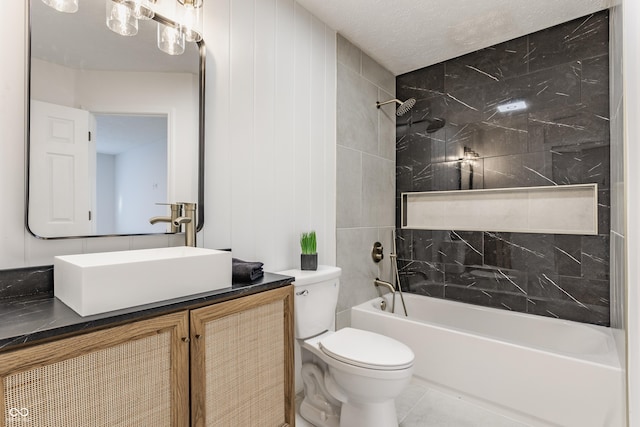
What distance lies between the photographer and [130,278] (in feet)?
3.15

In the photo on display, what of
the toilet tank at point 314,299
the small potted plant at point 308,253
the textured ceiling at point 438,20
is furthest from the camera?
the textured ceiling at point 438,20

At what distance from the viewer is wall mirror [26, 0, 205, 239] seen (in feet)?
3.74

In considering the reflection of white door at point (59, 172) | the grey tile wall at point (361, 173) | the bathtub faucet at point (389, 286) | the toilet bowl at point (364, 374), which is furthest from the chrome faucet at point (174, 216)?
the bathtub faucet at point (389, 286)

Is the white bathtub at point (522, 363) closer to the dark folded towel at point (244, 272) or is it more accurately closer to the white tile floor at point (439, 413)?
the white tile floor at point (439, 413)

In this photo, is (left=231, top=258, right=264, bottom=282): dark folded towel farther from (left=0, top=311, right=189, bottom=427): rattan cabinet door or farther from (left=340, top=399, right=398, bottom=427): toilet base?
(left=340, top=399, right=398, bottom=427): toilet base

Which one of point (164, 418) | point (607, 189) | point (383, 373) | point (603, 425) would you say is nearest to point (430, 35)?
point (607, 189)

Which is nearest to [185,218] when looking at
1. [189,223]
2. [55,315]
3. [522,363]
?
[189,223]

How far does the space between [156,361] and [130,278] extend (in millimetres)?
253

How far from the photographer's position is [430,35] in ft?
7.89

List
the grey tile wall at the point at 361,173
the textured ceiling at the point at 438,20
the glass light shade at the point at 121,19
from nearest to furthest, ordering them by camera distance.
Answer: the glass light shade at the point at 121,19
the textured ceiling at the point at 438,20
the grey tile wall at the point at 361,173

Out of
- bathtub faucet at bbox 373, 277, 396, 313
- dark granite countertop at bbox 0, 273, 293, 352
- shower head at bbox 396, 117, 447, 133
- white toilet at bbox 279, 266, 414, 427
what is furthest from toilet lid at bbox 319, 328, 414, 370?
shower head at bbox 396, 117, 447, 133

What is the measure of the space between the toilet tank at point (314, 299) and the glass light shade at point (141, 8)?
1.35m

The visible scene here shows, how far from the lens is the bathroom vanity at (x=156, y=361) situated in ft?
2.46

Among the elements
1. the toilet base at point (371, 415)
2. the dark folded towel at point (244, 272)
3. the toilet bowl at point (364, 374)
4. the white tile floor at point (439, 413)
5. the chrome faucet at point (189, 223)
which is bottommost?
the white tile floor at point (439, 413)
